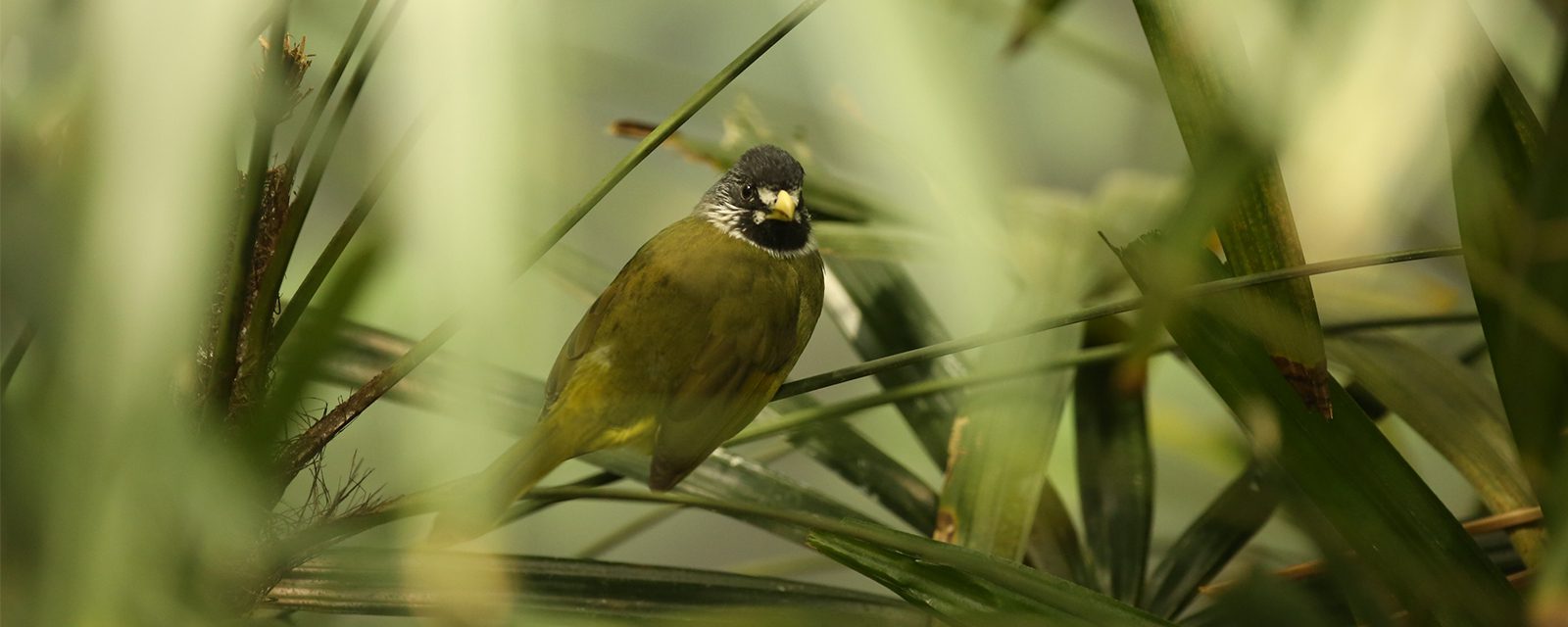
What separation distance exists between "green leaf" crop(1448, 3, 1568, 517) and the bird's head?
0.48 m

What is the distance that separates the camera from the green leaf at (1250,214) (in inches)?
27.8

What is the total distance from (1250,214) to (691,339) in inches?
16.2

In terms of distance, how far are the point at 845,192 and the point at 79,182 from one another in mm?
1008

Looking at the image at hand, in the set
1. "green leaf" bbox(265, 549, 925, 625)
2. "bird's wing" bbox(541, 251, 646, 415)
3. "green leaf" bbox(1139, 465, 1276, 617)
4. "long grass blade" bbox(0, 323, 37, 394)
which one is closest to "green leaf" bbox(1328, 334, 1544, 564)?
"green leaf" bbox(1139, 465, 1276, 617)

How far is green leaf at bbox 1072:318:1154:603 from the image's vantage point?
3.61ft

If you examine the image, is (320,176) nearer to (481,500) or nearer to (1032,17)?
(481,500)

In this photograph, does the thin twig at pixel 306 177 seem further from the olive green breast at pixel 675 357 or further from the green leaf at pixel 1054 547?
the green leaf at pixel 1054 547

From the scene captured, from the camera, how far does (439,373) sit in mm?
382

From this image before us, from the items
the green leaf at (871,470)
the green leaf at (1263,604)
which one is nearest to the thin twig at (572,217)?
the green leaf at (1263,604)

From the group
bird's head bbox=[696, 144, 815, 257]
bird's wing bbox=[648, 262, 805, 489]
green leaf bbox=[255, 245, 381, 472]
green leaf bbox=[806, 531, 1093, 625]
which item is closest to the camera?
green leaf bbox=[255, 245, 381, 472]

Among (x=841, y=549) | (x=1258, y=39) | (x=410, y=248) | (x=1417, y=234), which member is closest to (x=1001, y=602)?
(x=841, y=549)

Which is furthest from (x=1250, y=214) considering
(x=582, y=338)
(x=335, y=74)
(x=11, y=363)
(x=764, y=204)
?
(x=11, y=363)

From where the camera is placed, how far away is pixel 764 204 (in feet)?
3.14

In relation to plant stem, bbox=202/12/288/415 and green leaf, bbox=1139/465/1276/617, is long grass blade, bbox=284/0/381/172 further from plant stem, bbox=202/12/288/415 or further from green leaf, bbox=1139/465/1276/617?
green leaf, bbox=1139/465/1276/617
